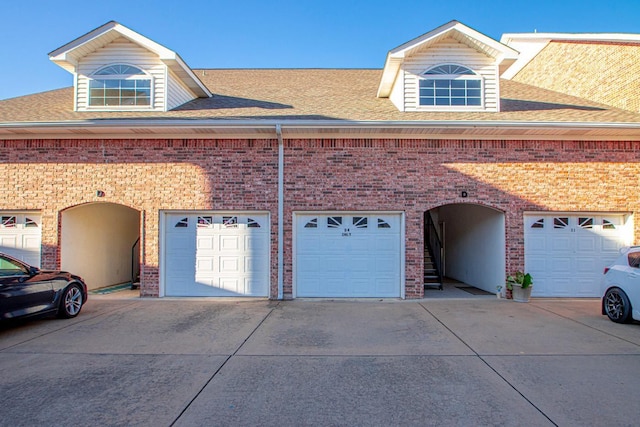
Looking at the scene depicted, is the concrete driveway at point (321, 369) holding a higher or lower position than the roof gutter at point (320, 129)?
lower

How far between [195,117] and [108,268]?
18.3 ft

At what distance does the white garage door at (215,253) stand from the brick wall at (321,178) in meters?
0.33

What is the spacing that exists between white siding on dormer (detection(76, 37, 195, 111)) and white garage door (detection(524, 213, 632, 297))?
9905 mm

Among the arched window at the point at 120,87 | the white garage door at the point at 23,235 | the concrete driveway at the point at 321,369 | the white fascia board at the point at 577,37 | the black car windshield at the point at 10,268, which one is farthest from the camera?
the white fascia board at the point at 577,37

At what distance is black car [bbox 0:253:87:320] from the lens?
6070mm

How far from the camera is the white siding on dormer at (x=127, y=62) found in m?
10.2

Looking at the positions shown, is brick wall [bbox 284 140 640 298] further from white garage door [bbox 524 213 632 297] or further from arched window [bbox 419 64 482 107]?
arched window [bbox 419 64 482 107]

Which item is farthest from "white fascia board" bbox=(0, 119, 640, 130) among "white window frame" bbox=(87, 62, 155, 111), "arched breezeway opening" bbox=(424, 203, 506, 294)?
"arched breezeway opening" bbox=(424, 203, 506, 294)

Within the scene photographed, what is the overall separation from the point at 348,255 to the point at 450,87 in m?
5.29

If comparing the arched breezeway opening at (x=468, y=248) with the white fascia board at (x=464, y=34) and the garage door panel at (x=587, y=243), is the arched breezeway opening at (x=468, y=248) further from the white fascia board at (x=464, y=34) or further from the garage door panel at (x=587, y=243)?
the white fascia board at (x=464, y=34)

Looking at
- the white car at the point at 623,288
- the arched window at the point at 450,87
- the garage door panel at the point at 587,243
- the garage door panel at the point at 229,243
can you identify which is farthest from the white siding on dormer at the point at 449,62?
the garage door panel at the point at 229,243

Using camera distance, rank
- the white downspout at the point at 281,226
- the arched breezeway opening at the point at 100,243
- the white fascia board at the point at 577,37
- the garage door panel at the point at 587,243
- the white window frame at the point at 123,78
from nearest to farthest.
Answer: the white downspout at the point at 281,226 → the garage door panel at the point at 587,243 → the arched breezeway opening at the point at 100,243 → the white window frame at the point at 123,78 → the white fascia board at the point at 577,37

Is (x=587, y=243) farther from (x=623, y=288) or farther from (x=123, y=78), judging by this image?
(x=123, y=78)

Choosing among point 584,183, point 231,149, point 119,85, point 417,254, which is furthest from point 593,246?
point 119,85
